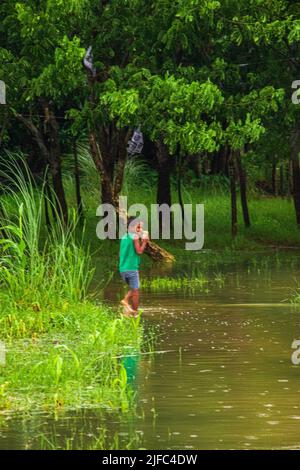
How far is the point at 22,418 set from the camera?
10969mm

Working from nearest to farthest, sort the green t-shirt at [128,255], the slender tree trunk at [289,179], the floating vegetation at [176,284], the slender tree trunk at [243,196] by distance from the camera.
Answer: the green t-shirt at [128,255] → the floating vegetation at [176,284] → the slender tree trunk at [243,196] → the slender tree trunk at [289,179]

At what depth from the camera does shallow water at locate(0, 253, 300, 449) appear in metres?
10.2

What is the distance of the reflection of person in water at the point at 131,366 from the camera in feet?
43.0

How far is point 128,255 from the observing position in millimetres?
19219

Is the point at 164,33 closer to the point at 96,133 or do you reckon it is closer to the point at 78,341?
the point at 96,133

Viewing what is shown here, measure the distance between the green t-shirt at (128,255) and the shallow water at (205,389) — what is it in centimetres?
74

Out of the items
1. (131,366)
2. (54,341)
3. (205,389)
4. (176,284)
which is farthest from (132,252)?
(205,389)

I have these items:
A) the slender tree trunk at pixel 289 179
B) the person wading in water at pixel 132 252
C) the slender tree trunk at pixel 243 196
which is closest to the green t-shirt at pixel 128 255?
the person wading in water at pixel 132 252

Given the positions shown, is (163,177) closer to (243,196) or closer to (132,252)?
(243,196)

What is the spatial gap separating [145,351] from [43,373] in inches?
108

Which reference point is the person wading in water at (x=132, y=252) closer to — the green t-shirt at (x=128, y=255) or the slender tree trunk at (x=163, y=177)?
the green t-shirt at (x=128, y=255)

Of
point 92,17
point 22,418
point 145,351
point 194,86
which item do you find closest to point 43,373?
point 22,418

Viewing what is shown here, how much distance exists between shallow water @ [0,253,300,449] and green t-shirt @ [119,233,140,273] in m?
0.74

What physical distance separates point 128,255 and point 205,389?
6.90 metres
